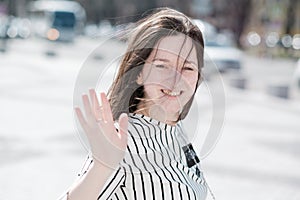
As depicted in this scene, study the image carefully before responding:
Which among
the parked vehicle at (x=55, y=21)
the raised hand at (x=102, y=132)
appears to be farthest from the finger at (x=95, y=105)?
the parked vehicle at (x=55, y=21)

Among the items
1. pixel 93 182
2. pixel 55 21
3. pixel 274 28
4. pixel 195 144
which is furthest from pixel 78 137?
pixel 55 21

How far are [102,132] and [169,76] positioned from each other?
0.99 ft

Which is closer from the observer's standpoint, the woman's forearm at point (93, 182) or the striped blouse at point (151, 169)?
the woman's forearm at point (93, 182)

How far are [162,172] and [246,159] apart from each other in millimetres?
5478

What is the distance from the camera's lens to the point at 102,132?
1724mm

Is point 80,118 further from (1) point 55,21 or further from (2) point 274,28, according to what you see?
(1) point 55,21

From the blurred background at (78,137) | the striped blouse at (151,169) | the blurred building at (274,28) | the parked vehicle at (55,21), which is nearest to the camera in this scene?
the striped blouse at (151,169)

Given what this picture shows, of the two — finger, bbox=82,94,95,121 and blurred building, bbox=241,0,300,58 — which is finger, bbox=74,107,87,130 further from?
blurred building, bbox=241,0,300,58

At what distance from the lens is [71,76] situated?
17516 millimetres

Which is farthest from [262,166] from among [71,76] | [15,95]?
[71,76]

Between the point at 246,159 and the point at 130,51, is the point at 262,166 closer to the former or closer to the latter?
the point at 246,159

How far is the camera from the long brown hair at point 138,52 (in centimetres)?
197

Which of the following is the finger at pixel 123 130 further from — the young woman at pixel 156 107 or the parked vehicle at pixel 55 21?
the parked vehicle at pixel 55 21

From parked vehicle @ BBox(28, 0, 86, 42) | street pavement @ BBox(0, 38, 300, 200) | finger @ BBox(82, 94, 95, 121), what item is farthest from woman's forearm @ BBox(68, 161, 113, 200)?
parked vehicle @ BBox(28, 0, 86, 42)
